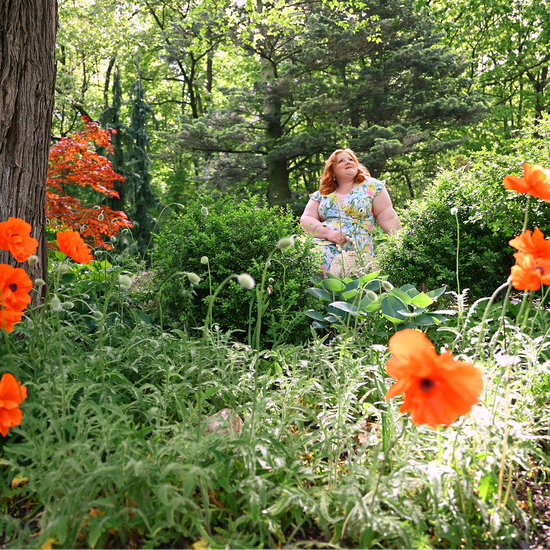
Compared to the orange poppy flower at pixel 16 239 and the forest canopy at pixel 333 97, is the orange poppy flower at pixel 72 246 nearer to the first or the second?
the orange poppy flower at pixel 16 239

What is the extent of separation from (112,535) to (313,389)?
978mm

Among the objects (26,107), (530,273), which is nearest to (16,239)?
(26,107)

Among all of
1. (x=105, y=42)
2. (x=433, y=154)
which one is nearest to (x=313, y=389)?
(x=433, y=154)

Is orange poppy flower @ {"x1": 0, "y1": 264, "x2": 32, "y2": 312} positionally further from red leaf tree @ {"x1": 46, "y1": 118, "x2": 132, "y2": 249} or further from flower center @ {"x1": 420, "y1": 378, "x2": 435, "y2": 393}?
red leaf tree @ {"x1": 46, "y1": 118, "x2": 132, "y2": 249}

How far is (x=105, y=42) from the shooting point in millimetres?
13812

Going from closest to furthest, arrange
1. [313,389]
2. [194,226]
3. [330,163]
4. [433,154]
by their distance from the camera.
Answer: [313,389]
[194,226]
[330,163]
[433,154]

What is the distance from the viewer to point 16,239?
1.43m

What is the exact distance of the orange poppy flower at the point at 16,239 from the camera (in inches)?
55.7

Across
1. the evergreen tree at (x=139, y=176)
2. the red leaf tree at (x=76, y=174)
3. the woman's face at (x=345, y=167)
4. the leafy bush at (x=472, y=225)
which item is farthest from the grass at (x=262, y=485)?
the evergreen tree at (x=139, y=176)

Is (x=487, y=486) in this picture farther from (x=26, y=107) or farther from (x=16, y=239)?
(x=26, y=107)

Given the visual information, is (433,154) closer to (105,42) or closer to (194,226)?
(194,226)

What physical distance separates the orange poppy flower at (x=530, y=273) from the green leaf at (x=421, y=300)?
110 cm

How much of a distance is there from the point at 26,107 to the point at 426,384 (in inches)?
89.4

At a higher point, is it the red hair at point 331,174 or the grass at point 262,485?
the red hair at point 331,174
